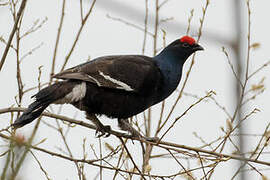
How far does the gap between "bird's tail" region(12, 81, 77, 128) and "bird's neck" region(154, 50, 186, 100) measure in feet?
3.14

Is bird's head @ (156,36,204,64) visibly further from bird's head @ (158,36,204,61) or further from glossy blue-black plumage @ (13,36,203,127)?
glossy blue-black plumage @ (13,36,203,127)

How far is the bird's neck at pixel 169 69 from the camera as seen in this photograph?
4.38 meters

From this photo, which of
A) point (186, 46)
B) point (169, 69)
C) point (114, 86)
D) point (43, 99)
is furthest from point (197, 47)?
point (43, 99)

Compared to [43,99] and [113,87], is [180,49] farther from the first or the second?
[43,99]

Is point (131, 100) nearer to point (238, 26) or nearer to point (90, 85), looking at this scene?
point (90, 85)

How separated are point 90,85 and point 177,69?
1.09m

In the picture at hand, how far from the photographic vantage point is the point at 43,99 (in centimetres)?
374

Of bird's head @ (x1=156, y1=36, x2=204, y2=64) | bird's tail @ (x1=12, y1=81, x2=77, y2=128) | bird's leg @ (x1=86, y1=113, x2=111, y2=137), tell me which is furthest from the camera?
bird's head @ (x1=156, y1=36, x2=204, y2=64)

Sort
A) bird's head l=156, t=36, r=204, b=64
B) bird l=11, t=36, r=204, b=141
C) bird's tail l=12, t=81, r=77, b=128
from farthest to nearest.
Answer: bird's head l=156, t=36, r=204, b=64
bird l=11, t=36, r=204, b=141
bird's tail l=12, t=81, r=77, b=128

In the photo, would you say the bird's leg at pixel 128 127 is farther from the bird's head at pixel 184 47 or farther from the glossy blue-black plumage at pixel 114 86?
the bird's head at pixel 184 47

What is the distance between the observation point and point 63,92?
153 inches

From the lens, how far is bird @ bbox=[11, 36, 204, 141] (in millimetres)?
3978

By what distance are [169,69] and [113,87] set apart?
76 cm

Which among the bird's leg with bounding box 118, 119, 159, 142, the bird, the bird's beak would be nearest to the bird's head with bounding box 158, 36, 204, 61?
the bird's beak
